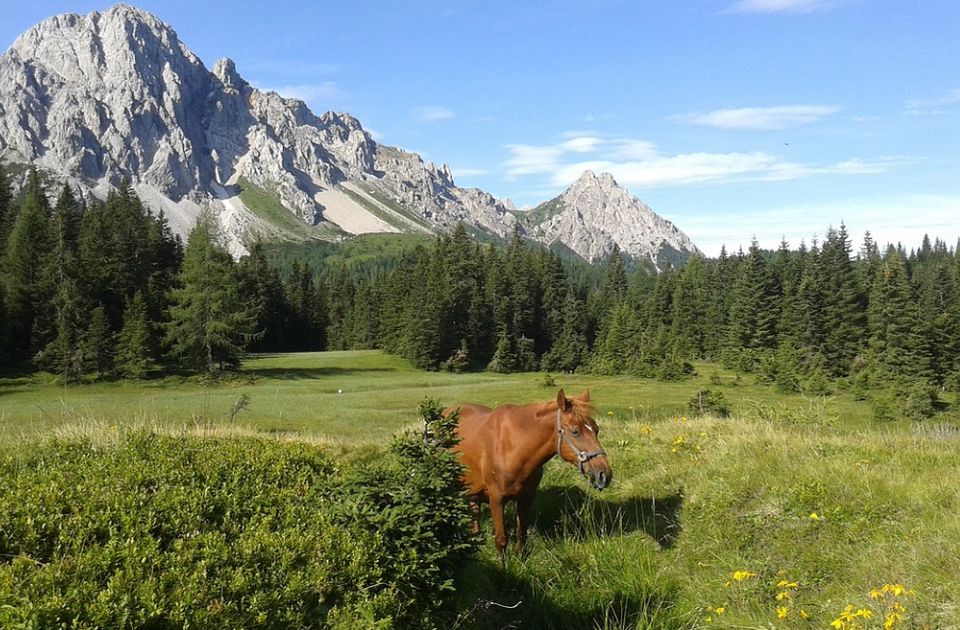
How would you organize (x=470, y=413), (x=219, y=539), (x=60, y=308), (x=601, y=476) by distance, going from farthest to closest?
(x=60, y=308) < (x=470, y=413) < (x=601, y=476) < (x=219, y=539)

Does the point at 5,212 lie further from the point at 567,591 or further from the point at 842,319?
the point at 842,319

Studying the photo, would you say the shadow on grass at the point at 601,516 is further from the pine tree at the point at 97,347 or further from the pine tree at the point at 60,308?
the pine tree at the point at 97,347

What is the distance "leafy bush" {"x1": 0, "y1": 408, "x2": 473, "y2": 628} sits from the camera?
10.00 feet

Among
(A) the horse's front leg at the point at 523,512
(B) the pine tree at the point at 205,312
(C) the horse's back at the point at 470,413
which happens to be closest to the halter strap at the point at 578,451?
(A) the horse's front leg at the point at 523,512

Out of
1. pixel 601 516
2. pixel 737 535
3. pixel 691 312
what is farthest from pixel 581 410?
pixel 691 312

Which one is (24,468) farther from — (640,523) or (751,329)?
(751,329)

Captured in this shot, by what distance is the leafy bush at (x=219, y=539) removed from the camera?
3.05 metres

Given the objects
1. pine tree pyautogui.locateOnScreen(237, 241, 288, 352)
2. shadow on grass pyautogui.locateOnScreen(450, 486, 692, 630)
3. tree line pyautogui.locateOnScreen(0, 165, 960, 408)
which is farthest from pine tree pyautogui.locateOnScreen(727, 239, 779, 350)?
shadow on grass pyautogui.locateOnScreen(450, 486, 692, 630)

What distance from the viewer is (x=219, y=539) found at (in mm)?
3697

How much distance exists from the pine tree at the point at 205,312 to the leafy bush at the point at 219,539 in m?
51.9

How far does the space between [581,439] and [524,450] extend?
834 mm

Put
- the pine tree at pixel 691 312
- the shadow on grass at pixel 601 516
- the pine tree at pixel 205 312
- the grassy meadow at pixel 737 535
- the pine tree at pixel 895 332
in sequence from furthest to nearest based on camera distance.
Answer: the pine tree at pixel 691 312 → the pine tree at pixel 895 332 → the pine tree at pixel 205 312 → the shadow on grass at pixel 601 516 → the grassy meadow at pixel 737 535

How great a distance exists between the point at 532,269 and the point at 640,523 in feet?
284

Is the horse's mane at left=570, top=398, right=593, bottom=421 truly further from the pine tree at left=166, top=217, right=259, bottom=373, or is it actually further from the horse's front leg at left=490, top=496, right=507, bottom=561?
the pine tree at left=166, top=217, right=259, bottom=373
